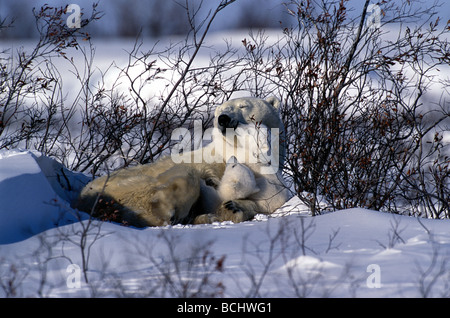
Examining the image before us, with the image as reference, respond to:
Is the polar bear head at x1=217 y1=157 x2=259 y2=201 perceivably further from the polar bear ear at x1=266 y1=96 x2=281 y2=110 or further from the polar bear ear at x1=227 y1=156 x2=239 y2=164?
the polar bear ear at x1=266 y1=96 x2=281 y2=110

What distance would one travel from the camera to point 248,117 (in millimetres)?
4434

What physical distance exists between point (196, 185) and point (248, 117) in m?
0.74

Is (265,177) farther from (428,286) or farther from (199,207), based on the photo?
(428,286)

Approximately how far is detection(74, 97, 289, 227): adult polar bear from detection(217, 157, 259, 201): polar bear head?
0.06 meters

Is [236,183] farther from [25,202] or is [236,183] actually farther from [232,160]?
[25,202]

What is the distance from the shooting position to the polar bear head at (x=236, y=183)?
4.20m

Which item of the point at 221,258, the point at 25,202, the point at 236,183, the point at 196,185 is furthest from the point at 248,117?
the point at 221,258

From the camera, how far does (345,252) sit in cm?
269

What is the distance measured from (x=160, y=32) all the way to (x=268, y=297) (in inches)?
501

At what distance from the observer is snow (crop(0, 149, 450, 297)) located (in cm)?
222

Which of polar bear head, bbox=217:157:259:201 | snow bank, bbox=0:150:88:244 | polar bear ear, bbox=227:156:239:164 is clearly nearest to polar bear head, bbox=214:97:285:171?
polar bear ear, bbox=227:156:239:164
